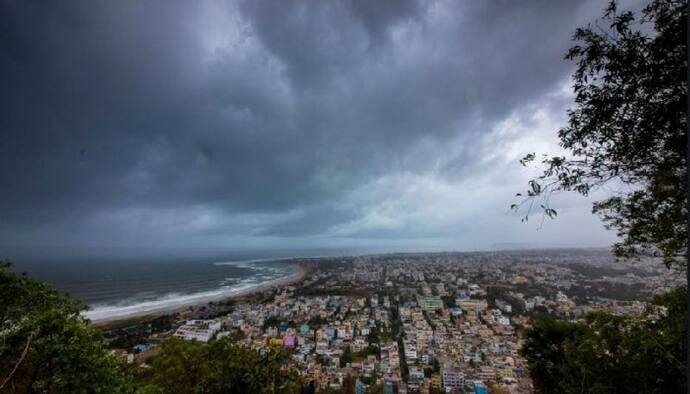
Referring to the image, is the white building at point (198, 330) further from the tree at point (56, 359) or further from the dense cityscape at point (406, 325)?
the tree at point (56, 359)

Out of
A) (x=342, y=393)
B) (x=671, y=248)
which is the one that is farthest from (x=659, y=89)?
(x=342, y=393)

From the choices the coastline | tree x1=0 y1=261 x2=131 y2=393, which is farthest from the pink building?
tree x1=0 y1=261 x2=131 y2=393

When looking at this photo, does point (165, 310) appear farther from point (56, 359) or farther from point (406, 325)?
point (56, 359)

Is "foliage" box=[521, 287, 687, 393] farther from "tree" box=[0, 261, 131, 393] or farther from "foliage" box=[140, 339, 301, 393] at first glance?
"tree" box=[0, 261, 131, 393]

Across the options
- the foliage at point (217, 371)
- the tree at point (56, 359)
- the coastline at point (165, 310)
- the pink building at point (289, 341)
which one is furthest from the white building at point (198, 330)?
the tree at point (56, 359)

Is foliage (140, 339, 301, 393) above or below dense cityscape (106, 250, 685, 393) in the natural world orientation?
above

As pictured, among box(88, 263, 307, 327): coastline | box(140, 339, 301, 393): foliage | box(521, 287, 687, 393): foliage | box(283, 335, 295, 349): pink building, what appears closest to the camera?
box(521, 287, 687, 393): foliage

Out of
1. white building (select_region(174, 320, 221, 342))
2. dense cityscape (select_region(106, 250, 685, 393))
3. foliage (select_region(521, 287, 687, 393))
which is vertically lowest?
dense cityscape (select_region(106, 250, 685, 393))
